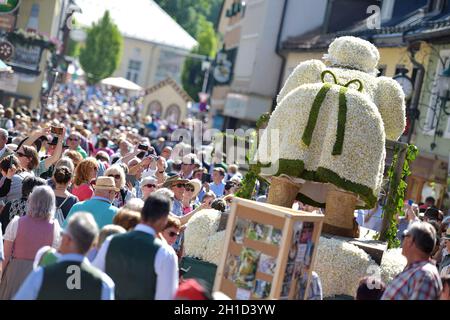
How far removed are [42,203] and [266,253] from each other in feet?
5.91

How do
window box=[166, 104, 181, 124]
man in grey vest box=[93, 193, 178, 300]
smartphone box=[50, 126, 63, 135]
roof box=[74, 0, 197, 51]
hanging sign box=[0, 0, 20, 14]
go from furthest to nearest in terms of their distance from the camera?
roof box=[74, 0, 197, 51] < window box=[166, 104, 181, 124] < hanging sign box=[0, 0, 20, 14] < smartphone box=[50, 126, 63, 135] < man in grey vest box=[93, 193, 178, 300]

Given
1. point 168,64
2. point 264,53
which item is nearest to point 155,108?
point 264,53

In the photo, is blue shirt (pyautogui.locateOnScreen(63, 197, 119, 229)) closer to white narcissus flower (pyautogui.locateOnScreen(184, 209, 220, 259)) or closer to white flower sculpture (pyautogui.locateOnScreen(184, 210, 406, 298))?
white flower sculpture (pyautogui.locateOnScreen(184, 210, 406, 298))

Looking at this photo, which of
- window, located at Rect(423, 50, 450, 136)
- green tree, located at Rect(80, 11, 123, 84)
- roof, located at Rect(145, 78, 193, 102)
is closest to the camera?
window, located at Rect(423, 50, 450, 136)

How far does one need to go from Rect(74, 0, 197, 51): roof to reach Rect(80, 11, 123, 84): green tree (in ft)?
2.17

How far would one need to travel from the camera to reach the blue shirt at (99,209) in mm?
8906

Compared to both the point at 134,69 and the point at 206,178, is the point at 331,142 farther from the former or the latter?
the point at 134,69

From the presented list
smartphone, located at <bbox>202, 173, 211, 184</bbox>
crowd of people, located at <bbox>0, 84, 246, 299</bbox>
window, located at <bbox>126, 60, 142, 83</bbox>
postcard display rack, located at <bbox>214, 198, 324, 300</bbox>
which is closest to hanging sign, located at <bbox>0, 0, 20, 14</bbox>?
smartphone, located at <bbox>202, 173, 211, 184</bbox>

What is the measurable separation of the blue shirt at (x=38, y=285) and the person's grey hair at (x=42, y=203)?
1987mm

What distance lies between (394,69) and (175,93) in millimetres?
37648

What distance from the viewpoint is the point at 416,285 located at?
715 cm

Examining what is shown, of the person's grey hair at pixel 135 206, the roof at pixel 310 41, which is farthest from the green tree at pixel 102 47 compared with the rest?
the person's grey hair at pixel 135 206

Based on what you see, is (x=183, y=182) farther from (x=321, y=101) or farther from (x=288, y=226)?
(x=288, y=226)

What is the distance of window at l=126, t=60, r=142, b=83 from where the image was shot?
87.3m
